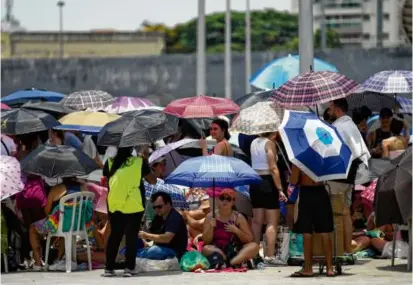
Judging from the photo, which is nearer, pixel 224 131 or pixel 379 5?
pixel 224 131

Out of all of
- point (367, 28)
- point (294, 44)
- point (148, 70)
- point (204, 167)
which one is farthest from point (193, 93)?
point (367, 28)

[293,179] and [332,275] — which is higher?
[293,179]

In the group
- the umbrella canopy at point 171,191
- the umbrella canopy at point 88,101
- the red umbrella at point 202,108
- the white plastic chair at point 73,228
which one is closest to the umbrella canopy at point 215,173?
the umbrella canopy at point 171,191

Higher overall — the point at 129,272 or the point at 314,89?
the point at 314,89

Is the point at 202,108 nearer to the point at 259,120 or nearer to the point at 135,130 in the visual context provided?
the point at 259,120

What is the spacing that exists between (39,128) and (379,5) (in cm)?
4823

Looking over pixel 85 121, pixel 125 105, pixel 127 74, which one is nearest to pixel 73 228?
pixel 85 121

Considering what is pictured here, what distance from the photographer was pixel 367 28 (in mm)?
182000

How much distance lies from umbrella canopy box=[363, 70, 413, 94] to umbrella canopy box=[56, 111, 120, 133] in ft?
12.3

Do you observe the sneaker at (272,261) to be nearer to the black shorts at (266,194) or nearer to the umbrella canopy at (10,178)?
the black shorts at (266,194)

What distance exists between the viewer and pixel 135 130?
53.8ft

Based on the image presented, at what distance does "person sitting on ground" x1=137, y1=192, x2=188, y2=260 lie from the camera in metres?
16.6

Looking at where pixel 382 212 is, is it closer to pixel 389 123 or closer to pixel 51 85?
pixel 389 123

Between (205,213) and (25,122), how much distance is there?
104 inches
